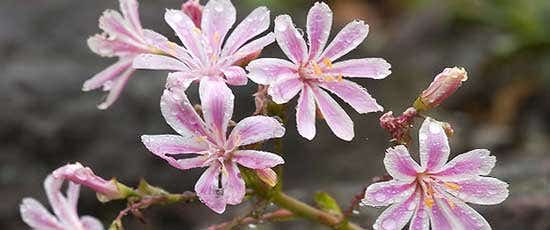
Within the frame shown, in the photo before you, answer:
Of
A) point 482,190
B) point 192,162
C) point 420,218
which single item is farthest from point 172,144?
point 482,190

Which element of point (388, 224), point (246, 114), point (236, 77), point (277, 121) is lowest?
point (388, 224)

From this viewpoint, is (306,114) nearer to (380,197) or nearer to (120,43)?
(380,197)

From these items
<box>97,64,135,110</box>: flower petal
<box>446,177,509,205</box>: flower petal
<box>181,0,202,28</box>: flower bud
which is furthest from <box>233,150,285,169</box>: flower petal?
<box>97,64,135,110</box>: flower petal

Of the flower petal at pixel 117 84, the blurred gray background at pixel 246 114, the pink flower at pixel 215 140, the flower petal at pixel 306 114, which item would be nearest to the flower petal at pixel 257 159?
the pink flower at pixel 215 140

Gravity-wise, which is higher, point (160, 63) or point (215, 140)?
point (160, 63)

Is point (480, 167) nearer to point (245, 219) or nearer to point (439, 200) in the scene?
point (439, 200)

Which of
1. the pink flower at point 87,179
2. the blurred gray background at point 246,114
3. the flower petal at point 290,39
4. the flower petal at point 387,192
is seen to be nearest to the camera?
the flower petal at point 387,192

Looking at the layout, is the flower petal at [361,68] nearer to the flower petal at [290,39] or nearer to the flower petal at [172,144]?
the flower petal at [290,39]
